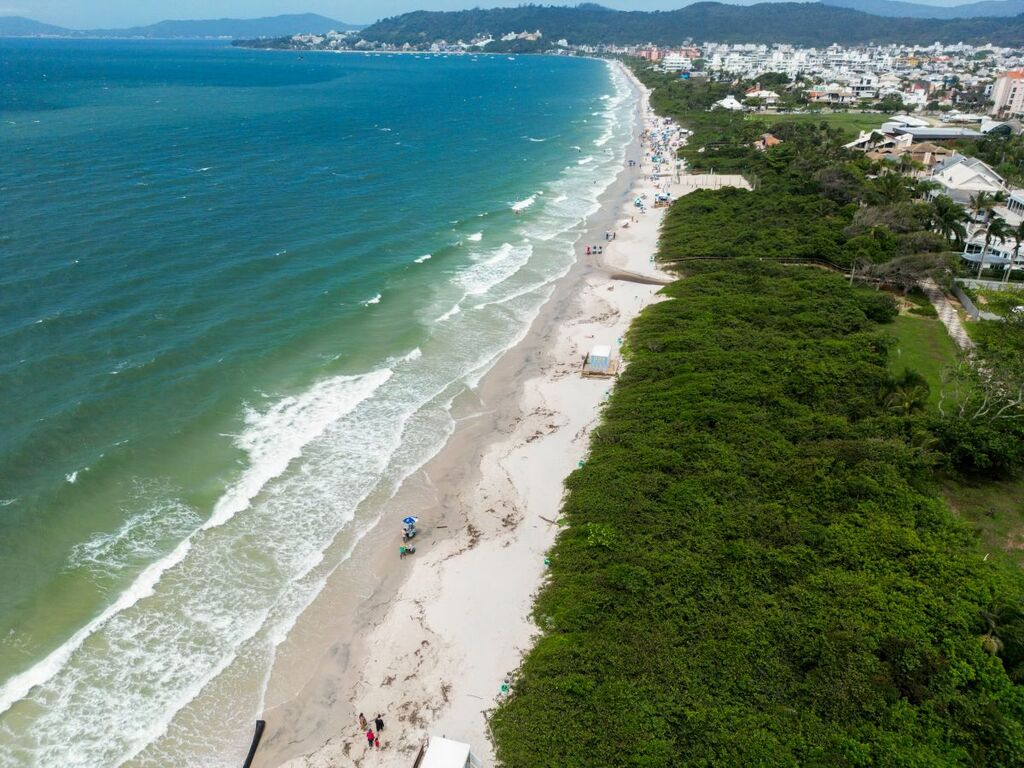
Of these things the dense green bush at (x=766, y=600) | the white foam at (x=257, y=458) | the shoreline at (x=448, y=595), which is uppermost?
the dense green bush at (x=766, y=600)

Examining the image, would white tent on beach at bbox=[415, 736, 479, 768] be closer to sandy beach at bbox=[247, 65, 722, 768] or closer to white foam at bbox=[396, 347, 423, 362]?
sandy beach at bbox=[247, 65, 722, 768]

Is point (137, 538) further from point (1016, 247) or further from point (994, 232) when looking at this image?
point (1016, 247)

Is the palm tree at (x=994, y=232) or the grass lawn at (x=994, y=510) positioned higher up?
the palm tree at (x=994, y=232)

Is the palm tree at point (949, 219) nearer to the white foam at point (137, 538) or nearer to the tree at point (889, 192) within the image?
the tree at point (889, 192)

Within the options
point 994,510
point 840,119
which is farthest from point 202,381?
point 840,119

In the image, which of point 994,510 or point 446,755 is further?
point 994,510

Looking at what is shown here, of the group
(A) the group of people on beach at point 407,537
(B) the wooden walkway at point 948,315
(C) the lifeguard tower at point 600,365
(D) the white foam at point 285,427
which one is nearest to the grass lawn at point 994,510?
(B) the wooden walkway at point 948,315
